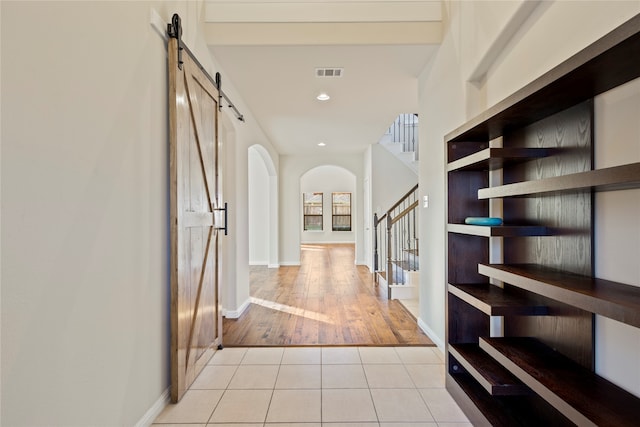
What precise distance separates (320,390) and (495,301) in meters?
1.24

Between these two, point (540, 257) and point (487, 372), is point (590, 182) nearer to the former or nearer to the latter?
point (540, 257)

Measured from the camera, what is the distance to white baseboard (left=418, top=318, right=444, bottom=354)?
2.82 m

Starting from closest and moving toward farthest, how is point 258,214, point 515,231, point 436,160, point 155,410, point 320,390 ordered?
point 515,231 → point 155,410 → point 320,390 → point 436,160 → point 258,214

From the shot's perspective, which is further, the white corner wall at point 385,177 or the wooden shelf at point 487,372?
the white corner wall at point 385,177

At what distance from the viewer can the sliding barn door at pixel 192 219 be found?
2043mm

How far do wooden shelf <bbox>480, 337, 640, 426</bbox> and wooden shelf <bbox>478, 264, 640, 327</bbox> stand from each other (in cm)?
34

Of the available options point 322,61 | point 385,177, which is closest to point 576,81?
point 322,61

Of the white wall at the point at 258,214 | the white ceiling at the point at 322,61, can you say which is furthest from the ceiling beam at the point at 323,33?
the white wall at the point at 258,214

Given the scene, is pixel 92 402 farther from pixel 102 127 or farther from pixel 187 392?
pixel 102 127

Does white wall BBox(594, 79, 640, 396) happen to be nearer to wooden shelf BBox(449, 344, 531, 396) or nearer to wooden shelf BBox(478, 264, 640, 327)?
wooden shelf BBox(478, 264, 640, 327)

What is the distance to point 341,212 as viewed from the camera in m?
13.6

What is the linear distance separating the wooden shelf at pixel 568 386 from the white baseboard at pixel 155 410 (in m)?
1.82

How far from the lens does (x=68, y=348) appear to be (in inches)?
49.9

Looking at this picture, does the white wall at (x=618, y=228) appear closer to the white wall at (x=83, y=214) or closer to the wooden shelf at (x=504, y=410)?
the wooden shelf at (x=504, y=410)
